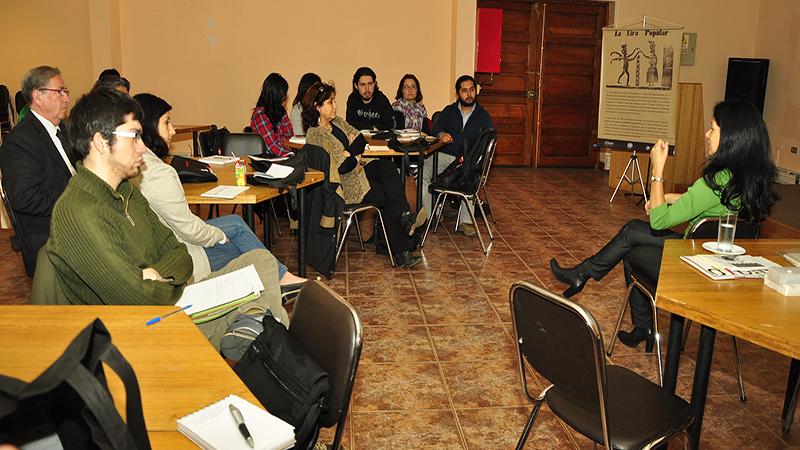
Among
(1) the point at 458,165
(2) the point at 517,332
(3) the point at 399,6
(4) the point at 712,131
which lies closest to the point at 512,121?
(3) the point at 399,6

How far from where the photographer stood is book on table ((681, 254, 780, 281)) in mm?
2406

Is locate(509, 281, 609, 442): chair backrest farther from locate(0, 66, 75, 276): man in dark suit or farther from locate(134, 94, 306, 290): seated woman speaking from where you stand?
locate(0, 66, 75, 276): man in dark suit

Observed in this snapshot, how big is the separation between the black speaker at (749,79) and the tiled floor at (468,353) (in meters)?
4.21

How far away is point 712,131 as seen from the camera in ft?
10.9

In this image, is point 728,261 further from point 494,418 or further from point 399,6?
point 399,6

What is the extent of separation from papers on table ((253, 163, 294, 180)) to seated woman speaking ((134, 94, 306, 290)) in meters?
0.43

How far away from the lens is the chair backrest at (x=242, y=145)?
5.66m

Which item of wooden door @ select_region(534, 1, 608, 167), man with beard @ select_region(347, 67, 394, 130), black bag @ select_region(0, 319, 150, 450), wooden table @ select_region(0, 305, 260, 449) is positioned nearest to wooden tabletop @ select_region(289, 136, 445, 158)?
man with beard @ select_region(347, 67, 394, 130)

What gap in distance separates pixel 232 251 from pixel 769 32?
8.82 metres

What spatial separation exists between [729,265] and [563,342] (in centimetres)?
91

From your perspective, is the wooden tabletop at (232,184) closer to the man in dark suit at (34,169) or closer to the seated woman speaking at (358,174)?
the seated woman speaking at (358,174)

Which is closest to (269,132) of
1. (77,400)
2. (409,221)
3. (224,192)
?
(409,221)

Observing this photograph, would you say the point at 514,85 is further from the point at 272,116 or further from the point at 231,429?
the point at 231,429

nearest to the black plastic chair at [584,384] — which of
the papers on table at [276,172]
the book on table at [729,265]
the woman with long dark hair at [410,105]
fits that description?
the book on table at [729,265]
